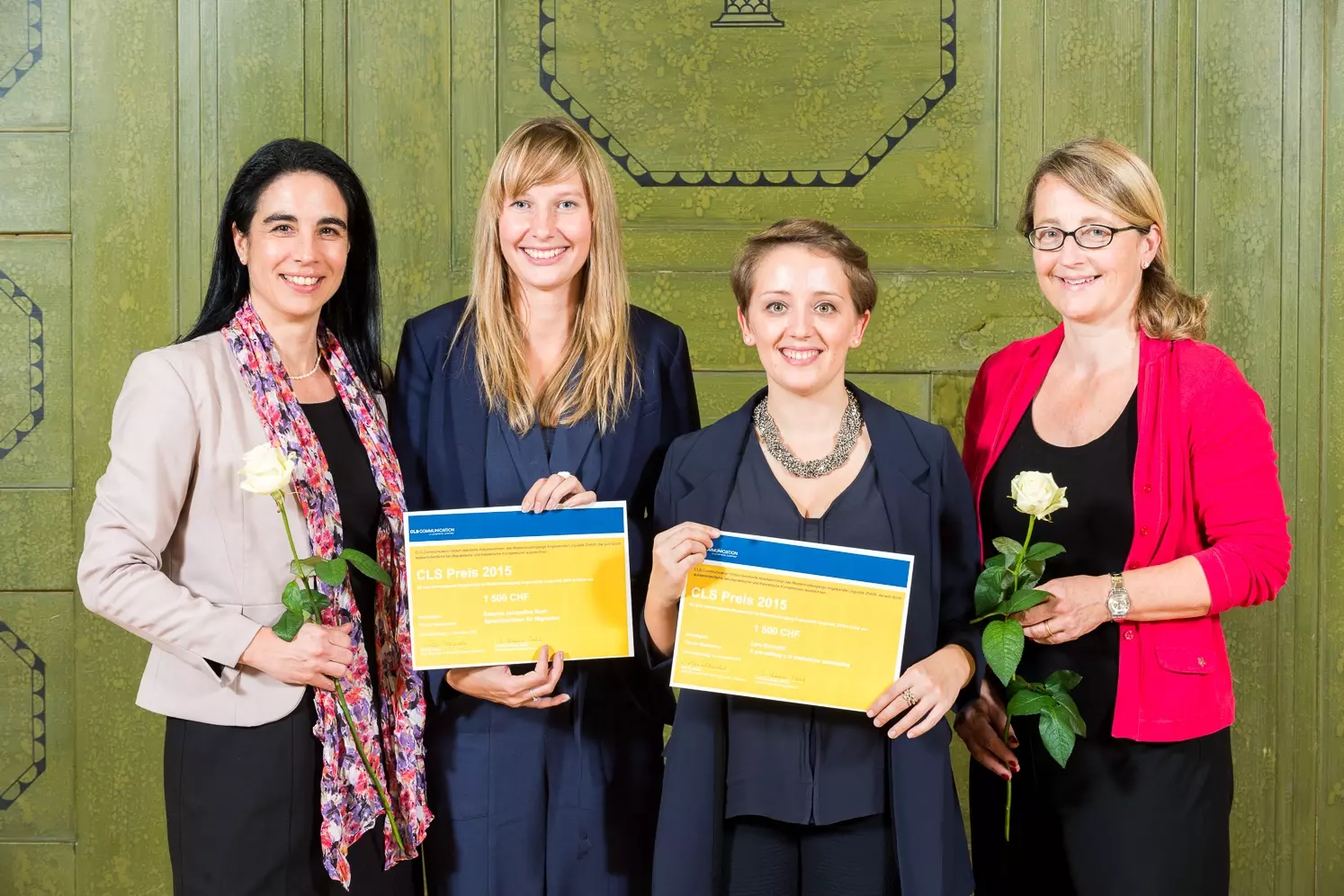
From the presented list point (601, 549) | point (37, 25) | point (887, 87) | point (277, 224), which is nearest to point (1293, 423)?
point (887, 87)

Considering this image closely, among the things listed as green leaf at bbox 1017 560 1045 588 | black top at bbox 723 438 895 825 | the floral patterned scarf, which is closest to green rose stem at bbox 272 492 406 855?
the floral patterned scarf

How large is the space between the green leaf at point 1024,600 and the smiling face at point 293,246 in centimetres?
148

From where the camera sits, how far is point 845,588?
1787mm

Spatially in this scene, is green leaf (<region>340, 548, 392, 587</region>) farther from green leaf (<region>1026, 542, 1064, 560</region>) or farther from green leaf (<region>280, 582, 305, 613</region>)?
green leaf (<region>1026, 542, 1064, 560</region>)

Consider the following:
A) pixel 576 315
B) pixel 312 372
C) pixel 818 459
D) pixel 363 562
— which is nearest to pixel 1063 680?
pixel 818 459

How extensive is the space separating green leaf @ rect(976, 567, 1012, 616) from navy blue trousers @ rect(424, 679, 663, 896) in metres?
0.74

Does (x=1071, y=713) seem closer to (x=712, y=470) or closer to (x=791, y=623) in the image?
(x=791, y=623)

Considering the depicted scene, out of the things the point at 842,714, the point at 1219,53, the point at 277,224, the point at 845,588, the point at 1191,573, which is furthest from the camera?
the point at 1219,53

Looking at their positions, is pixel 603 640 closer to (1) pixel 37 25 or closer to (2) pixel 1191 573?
(2) pixel 1191 573

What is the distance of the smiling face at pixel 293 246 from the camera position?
2.21m

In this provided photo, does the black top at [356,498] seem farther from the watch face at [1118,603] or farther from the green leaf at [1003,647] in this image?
the watch face at [1118,603]

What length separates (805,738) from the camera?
1.88 meters

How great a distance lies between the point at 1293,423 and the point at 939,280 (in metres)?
1.19

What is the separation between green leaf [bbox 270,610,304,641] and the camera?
193cm
